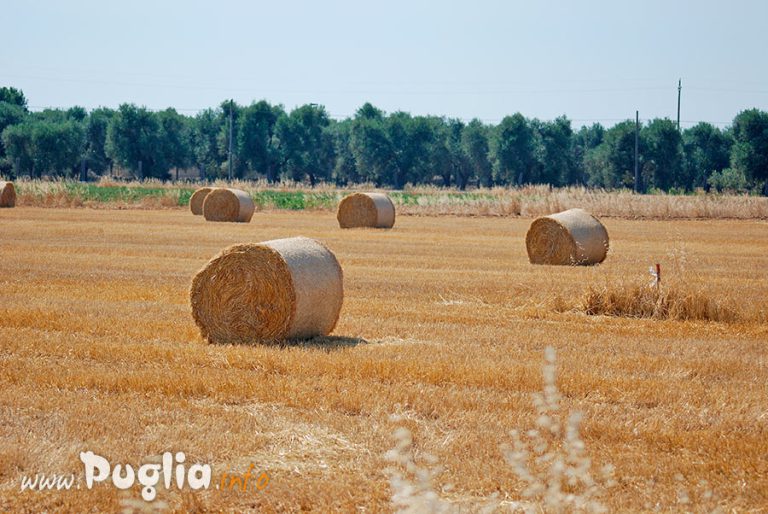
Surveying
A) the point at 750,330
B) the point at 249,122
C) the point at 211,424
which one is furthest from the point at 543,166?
the point at 211,424

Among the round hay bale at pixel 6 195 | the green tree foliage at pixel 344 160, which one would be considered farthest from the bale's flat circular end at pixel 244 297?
the green tree foliage at pixel 344 160

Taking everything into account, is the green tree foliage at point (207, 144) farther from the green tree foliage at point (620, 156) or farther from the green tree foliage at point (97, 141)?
the green tree foliage at point (620, 156)

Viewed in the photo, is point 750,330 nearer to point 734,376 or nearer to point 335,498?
point 734,376

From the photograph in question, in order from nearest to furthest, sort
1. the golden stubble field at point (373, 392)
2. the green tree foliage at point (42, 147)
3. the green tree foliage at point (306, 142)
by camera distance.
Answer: the golden stubble field at point (373, 392) < the green tree foliage at point (42, 147) < the green tree foliage at point (306, 142)

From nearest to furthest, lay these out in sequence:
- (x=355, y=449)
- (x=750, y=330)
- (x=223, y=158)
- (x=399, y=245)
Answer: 1. (x=355, y=449)
2. (x=750, y=330)
3. (x=399, y=245)
4. (x=223, y=158)

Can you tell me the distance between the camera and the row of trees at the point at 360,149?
92.9 metres

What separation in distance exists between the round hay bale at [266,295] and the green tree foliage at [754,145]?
257 ft

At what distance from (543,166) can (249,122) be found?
30564mm

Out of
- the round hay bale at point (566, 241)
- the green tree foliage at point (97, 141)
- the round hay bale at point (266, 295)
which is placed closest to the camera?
the round hay bale at point (266, 295)

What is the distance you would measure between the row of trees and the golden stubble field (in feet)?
253

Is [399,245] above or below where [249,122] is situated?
below

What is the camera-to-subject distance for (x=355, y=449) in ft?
24.1

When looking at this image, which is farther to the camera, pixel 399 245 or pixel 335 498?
pixel 399 245

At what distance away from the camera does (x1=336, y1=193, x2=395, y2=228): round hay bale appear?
35625 mm
